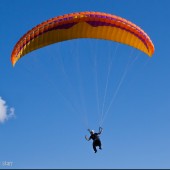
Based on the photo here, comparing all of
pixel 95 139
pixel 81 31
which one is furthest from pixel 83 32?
pixel 95 139

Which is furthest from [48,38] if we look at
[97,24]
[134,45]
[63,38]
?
[134,45]

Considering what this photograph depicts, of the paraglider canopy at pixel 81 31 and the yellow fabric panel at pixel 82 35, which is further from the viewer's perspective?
the yellow fabric panel at pixel 82 35

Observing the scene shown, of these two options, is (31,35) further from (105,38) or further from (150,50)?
(150,50)

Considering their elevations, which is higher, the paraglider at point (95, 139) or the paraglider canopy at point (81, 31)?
the paraglider canopy at point (81, 31)

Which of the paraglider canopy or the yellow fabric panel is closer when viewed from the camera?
the paraglider canopy

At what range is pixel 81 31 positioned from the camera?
2558cm

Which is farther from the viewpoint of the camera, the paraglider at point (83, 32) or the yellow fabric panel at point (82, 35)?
the yellow fabric panel at point (82, 35)

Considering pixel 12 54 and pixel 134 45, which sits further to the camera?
pixel 134 45

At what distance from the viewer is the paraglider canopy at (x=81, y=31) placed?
81.4ft

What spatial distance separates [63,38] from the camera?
2561 centimetres

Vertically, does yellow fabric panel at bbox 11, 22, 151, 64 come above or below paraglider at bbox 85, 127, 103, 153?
above

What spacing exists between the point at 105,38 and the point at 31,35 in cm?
375

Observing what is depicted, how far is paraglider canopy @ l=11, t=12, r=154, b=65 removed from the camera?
2481cm

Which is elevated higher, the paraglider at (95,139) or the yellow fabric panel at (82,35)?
the yellow fabric panel at (82,35)
